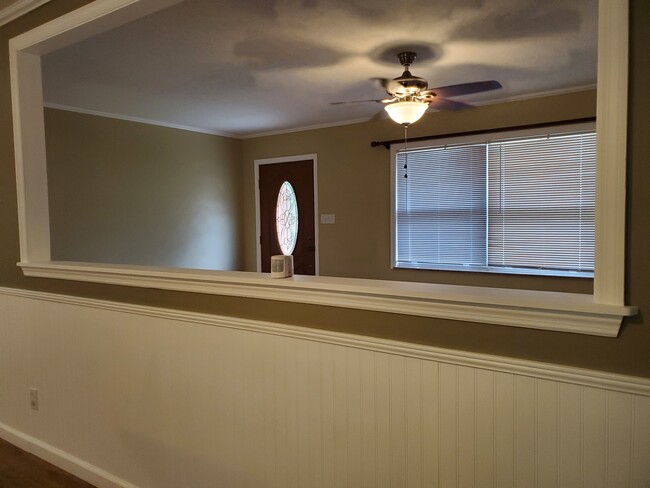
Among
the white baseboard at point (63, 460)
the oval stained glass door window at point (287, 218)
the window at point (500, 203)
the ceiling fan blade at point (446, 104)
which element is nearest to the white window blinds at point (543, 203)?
the window at point (500, 203)

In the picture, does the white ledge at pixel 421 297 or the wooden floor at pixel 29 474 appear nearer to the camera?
the white ledge at pixel 421 297

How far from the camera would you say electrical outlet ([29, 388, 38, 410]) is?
2664 mm

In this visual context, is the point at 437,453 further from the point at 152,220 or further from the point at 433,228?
the point at 152,220

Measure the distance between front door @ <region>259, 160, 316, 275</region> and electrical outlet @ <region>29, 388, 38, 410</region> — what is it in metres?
3.44

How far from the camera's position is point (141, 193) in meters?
5.17

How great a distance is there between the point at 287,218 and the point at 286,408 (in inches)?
177

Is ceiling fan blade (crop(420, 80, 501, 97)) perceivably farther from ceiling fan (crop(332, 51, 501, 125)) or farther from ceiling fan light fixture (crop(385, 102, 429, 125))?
ceiling fan light fixture (crop(385, 102, 429, 125))

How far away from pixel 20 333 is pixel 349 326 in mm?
2246

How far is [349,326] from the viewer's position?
1.58 metres

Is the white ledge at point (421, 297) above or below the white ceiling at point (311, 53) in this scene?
below

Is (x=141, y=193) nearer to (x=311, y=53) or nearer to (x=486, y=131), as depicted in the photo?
(x=311, y=53)

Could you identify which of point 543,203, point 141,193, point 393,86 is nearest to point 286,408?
point 393,86

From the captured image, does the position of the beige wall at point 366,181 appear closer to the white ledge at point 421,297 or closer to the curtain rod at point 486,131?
the curtain rod at point 486,131

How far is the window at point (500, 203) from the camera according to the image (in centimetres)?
409
